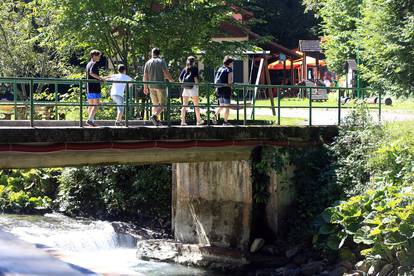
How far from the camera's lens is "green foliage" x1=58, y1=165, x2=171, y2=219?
76.3 feet

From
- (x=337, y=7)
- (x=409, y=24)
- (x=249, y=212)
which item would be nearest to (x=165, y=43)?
(x=249, y=212)

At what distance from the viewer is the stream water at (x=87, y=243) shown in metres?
18.2

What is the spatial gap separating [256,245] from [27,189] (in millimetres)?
12763

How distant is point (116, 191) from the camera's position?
2423 cm

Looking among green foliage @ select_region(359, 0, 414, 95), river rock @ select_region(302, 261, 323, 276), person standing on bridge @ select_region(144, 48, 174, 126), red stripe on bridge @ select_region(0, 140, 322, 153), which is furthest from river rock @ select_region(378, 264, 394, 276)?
green foliage @ select_region(359, 0, 414, 95)

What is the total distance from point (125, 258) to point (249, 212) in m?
3.73

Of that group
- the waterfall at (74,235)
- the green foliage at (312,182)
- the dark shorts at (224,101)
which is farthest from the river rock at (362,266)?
the waterfall at (74,235)

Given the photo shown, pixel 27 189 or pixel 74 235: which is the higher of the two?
pixel 27 189

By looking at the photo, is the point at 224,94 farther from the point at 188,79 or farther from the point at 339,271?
the point at 339,271

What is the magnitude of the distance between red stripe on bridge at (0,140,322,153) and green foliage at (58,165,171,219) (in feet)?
19.0

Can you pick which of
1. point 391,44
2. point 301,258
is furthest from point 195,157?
point 391,44

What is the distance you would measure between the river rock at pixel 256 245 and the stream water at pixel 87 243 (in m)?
1.25

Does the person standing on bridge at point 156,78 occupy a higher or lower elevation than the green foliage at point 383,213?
higher

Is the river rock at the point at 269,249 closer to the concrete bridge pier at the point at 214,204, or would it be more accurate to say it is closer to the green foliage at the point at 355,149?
the concrete bridge pier at the point at 214,204
